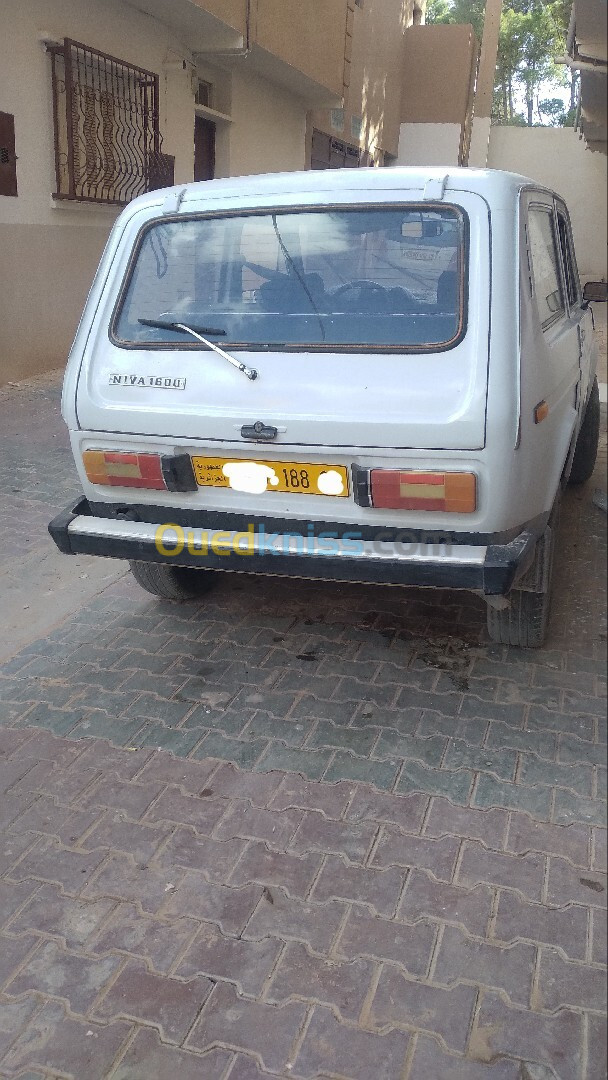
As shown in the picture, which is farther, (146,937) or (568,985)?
(146,937)

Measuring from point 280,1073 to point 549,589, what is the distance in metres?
2.10

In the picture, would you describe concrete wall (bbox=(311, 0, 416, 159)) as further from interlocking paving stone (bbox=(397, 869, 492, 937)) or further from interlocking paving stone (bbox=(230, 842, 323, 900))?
interlocking paving stone (bbox=(397, 869, 492, 937))

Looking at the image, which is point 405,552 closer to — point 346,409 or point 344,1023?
point 346,409

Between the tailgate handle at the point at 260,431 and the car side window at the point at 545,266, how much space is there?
1109 mm

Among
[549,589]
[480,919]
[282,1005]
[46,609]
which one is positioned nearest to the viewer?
[282,1005]

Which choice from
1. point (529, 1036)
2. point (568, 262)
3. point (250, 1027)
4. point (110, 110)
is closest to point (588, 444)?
point (568, 262)

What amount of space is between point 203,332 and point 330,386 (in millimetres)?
572

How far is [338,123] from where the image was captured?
16688mm

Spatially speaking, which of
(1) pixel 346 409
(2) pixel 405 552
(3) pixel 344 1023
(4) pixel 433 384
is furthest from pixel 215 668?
(3) pixel 344 1023

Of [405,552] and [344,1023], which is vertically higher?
[405,552]

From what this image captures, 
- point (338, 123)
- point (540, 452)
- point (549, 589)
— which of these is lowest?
point (549, 589)

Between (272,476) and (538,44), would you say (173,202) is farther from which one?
(538,44)

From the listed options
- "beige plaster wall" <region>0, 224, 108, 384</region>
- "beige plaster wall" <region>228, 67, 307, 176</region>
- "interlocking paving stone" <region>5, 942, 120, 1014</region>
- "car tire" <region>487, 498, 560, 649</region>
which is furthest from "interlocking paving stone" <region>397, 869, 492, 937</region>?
"beige plaster wall" <region>228, 67, 307, 176</region>

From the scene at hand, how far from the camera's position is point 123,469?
331 cm
